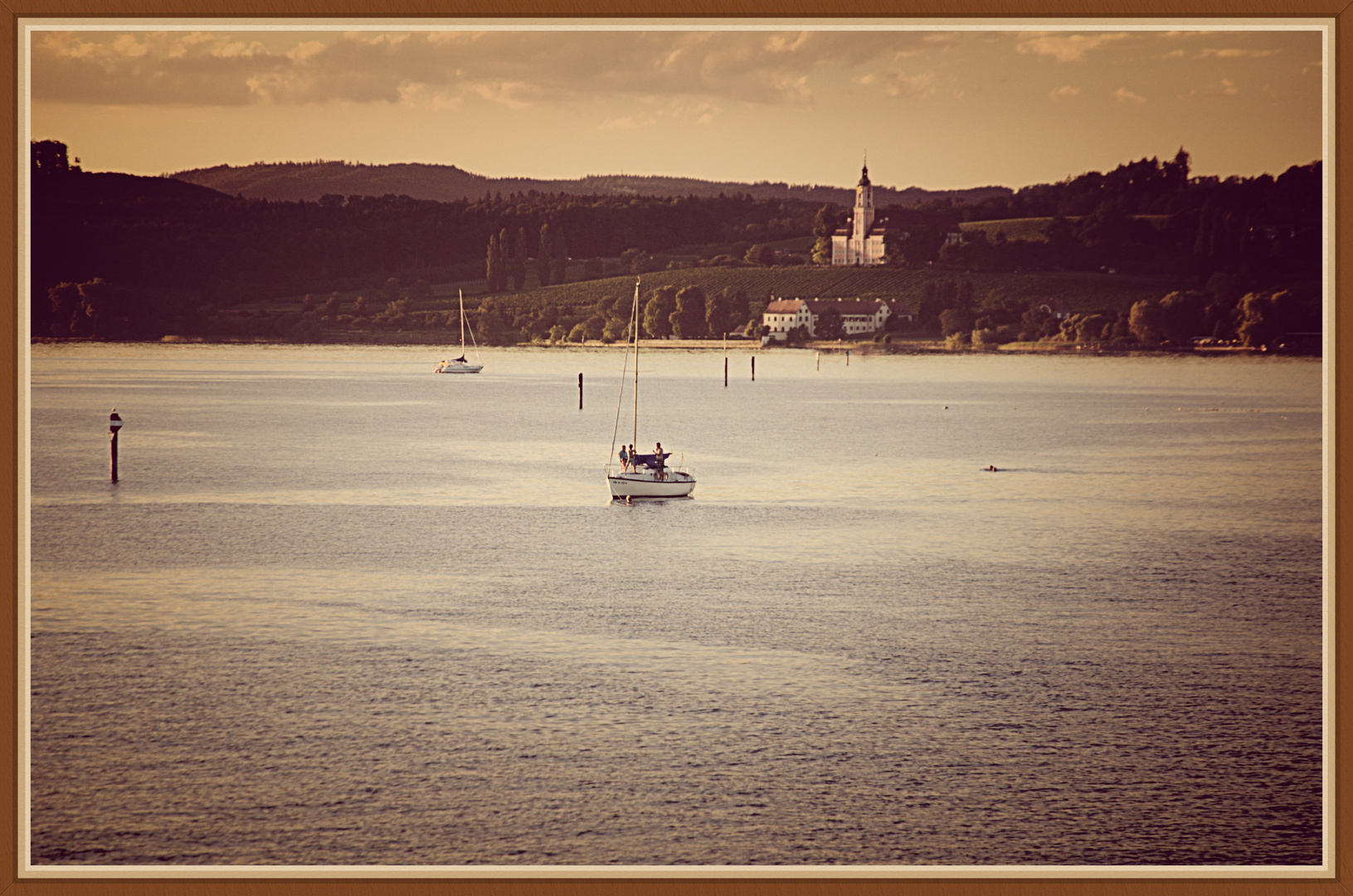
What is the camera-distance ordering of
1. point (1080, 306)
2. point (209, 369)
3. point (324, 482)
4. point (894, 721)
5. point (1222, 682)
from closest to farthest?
point (894, 721) → point (1222, 682) → point (324, 482) → point (209, 369) → point (1080, 306)

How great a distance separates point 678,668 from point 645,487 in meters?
27.0

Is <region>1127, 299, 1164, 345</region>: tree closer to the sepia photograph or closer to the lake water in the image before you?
the sepia photograph

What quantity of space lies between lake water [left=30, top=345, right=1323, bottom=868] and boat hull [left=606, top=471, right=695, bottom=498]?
0.71 metres

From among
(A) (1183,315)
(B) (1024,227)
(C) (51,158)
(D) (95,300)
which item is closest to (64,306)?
(D) (95,300)

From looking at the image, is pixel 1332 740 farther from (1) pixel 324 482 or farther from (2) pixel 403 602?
(1) pixel 324 482

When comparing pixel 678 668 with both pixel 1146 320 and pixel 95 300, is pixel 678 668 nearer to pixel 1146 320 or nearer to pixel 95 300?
pixel 95 300

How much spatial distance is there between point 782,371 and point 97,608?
15902 cm

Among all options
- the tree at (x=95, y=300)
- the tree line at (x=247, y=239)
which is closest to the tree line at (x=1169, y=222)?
the tree line at (x=247, y=239)

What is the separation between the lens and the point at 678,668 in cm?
2634

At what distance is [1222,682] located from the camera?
25406 mm

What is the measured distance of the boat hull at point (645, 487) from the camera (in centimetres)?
5306

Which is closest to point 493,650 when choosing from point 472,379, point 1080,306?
point 472,379

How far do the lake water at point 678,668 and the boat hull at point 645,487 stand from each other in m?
0.71

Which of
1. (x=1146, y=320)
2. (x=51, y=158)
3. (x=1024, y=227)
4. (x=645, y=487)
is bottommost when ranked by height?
(x=645, y=487)
